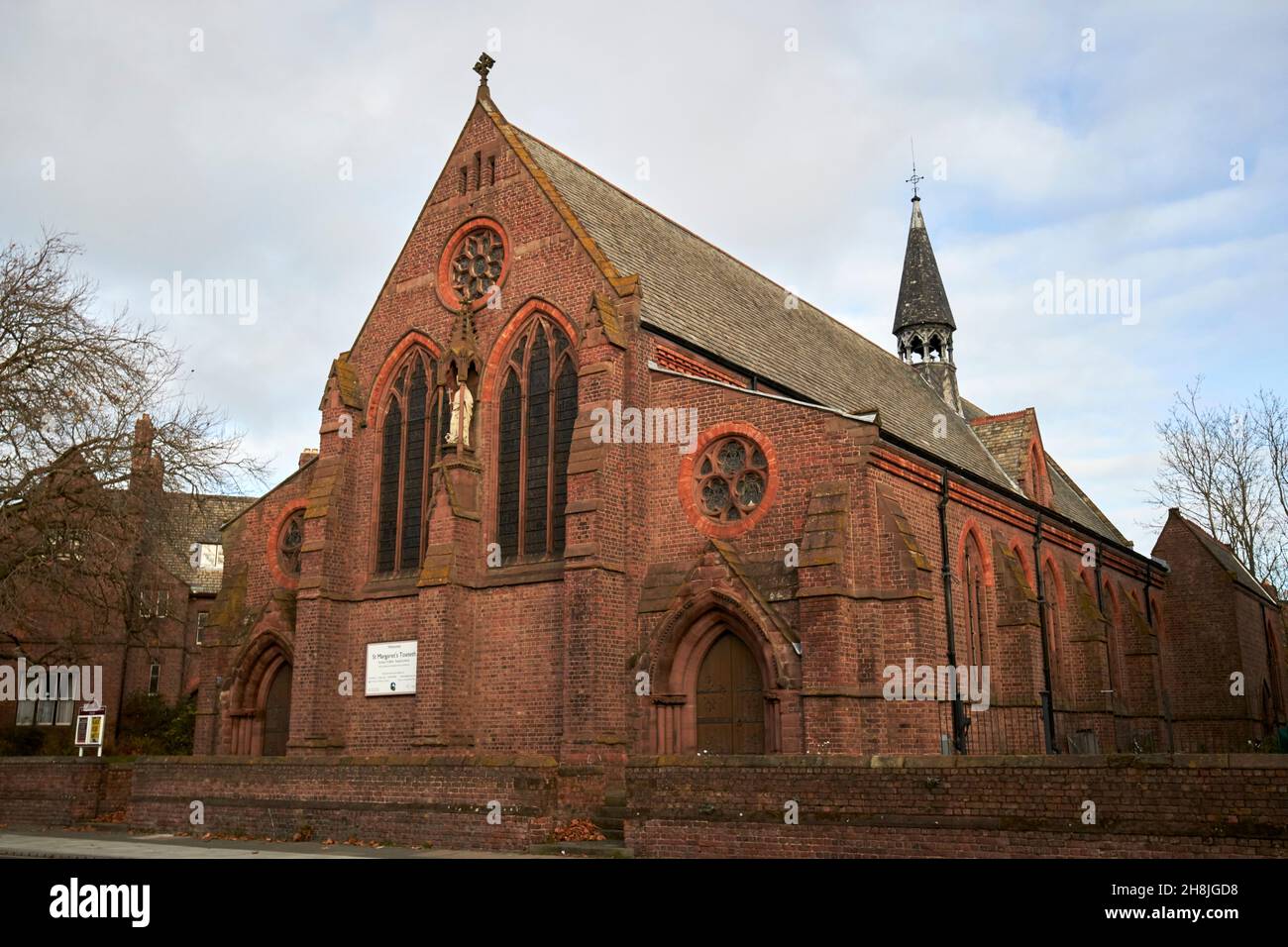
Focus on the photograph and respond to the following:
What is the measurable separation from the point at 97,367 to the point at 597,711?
469 inches

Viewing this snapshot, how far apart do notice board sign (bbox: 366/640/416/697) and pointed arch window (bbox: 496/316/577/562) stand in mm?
2752

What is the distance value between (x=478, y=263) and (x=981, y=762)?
52.3ft

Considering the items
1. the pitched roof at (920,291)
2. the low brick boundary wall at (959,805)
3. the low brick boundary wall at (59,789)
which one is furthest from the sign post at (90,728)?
the pitched roof at (920,291)

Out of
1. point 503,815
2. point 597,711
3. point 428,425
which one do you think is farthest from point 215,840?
point 428,425

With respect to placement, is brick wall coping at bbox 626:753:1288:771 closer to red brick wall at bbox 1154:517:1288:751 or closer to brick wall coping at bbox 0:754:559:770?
brick wall coping at bbox 0:754:559:770

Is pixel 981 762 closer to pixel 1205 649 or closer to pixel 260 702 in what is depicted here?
pixel 260 702

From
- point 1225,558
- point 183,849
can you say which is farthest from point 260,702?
point 1225,558

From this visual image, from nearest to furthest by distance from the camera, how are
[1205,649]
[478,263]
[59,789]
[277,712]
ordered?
1. [59,789]
2. [478,263]
3. [277,712]
4. [1205,649]

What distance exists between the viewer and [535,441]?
22.5 m

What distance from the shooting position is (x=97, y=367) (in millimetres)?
21859

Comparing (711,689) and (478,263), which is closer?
→ (711,689)

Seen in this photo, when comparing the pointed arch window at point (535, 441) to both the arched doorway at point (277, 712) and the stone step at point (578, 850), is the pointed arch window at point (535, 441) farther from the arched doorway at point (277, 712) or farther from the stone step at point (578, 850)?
the arched doorway at point (277, 712)

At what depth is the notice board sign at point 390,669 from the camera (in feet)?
72.2
